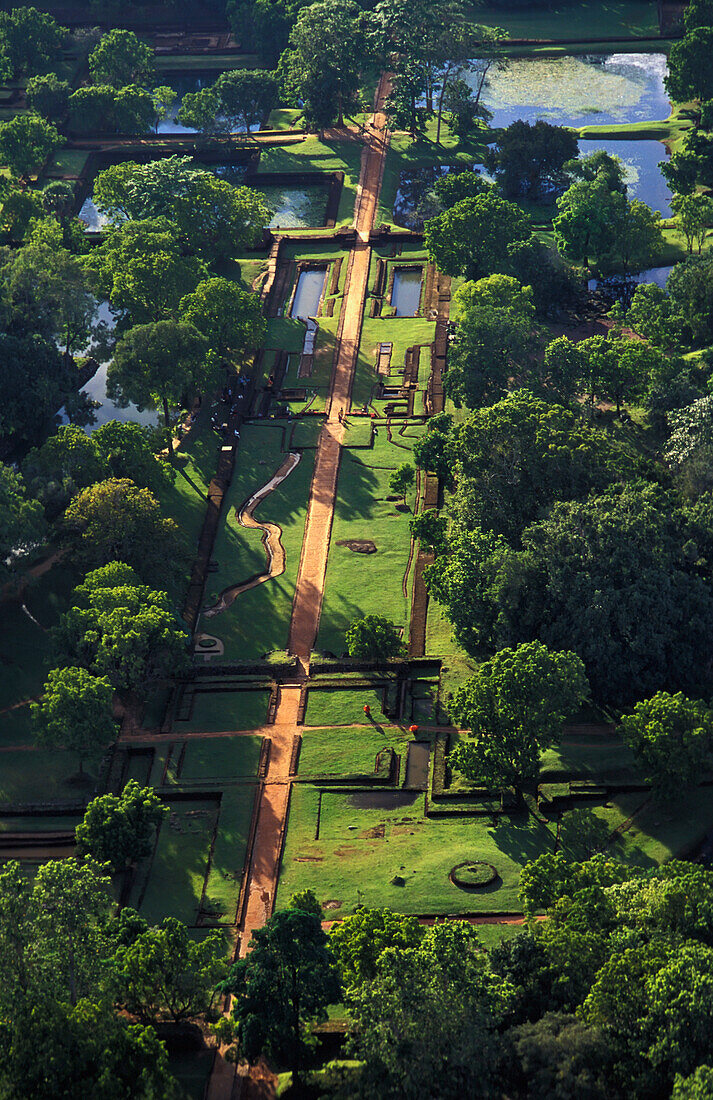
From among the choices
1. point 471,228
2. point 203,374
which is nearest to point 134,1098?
point 203,374

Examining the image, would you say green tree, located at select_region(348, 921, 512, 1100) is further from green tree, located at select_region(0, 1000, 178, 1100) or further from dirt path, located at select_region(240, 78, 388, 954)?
dirt path, located at select_region(240, 78, 388, 954)

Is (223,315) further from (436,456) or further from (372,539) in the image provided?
(372,539)

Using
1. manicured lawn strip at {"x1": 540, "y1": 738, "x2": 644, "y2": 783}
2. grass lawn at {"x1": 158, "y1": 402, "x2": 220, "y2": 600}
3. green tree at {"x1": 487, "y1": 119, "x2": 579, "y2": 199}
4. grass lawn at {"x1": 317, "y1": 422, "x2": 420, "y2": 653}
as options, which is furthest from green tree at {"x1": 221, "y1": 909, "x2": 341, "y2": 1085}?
green tree at {"x1": 487, "y1": 119, "x2": 579, "y2": 199}

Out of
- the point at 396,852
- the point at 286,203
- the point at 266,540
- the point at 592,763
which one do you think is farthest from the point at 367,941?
the point at 286,203

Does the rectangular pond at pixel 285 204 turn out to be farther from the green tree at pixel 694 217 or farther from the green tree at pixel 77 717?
the green tree at pixel 77 717

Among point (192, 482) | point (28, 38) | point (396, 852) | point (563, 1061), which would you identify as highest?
point (28, 38)

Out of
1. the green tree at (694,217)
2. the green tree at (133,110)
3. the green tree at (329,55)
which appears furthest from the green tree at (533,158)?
the green tree at (133,110)
